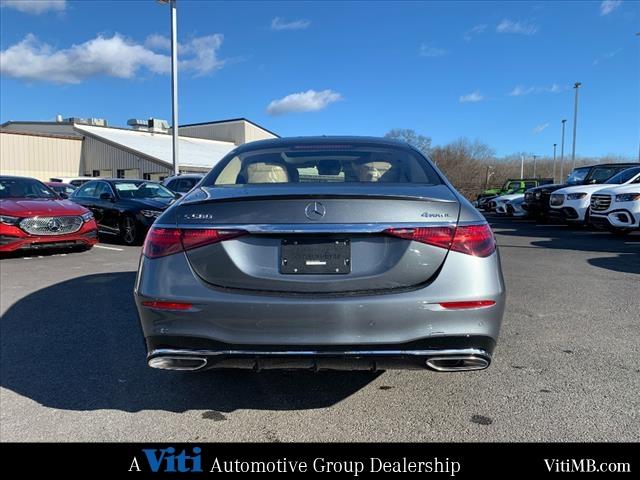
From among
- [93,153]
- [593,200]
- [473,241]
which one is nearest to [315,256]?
[473,241]

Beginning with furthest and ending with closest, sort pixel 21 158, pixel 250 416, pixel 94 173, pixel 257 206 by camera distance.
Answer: pixel 94 173 < pixel 21 158 < pixel 250 416 < pixel 257 206

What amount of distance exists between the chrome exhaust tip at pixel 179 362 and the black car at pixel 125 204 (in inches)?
303

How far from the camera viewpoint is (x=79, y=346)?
3.88m

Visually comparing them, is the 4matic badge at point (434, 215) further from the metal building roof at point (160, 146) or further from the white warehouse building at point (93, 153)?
the white warehouse building at point (93, 153)

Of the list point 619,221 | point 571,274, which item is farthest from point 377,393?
point 619,221

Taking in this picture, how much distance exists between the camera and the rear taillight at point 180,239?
229cm

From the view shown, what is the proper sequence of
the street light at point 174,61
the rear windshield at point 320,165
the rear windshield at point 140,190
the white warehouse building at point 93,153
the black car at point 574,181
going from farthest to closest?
the white warehouse building at point 93,153, the street light at point 174,61, the black car at point 574,181, the rear windshield at point 140,190, the rear windshield at point 320,165

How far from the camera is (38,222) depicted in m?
8.05

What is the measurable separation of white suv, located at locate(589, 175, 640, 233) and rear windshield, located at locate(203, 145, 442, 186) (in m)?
9.37

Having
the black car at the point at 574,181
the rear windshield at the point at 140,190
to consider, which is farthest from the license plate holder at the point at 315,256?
the black car at the point at 574,181
